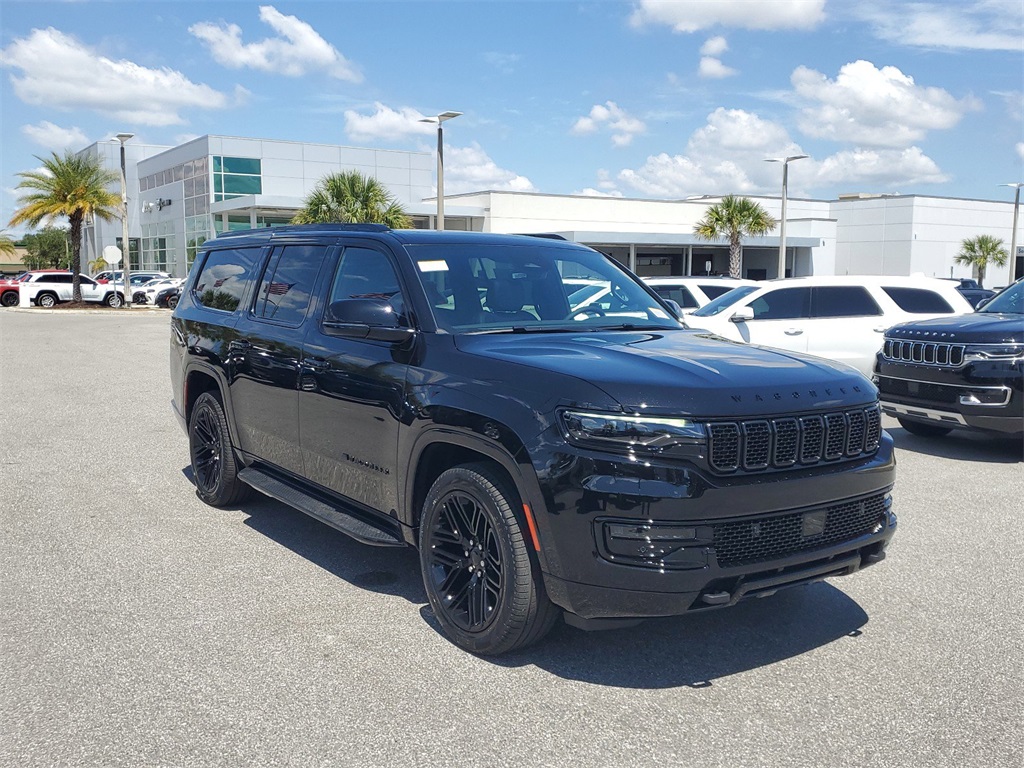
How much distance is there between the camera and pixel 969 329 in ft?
27.8

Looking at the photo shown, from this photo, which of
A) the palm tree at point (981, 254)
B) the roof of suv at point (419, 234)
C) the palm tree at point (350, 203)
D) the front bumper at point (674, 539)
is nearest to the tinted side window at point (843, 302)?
the roof of suv at point (419, 234)

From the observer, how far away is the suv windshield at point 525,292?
462cm

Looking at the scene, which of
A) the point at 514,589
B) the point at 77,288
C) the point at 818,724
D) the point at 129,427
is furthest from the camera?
the point at 77,288

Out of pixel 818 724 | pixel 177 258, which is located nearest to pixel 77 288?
pixel 177 258

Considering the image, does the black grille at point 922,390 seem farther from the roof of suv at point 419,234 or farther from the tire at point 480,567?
the tire at point 480,567

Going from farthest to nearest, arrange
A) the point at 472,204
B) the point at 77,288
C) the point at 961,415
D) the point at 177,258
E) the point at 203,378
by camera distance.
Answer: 1. the point at 177,258
2. the point at 472,204
3. the point at 77,288
4. the point at 961,415
5. the point at 203,378

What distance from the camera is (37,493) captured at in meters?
7.07

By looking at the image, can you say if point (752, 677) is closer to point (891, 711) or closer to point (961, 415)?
point (891, 711)

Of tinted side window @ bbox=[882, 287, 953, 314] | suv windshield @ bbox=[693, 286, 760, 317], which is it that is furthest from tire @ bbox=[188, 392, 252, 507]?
tinted side window @ bbox=[882, 287, 953, 314]

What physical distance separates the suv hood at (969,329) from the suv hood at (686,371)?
4.91m

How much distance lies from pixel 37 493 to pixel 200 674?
13.1ft

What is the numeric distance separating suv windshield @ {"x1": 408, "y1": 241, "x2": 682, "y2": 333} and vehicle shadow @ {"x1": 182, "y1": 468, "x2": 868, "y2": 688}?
149 cm

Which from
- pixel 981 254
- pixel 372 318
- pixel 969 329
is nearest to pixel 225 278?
pixel 372 318

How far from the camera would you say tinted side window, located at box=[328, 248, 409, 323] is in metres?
4.77
